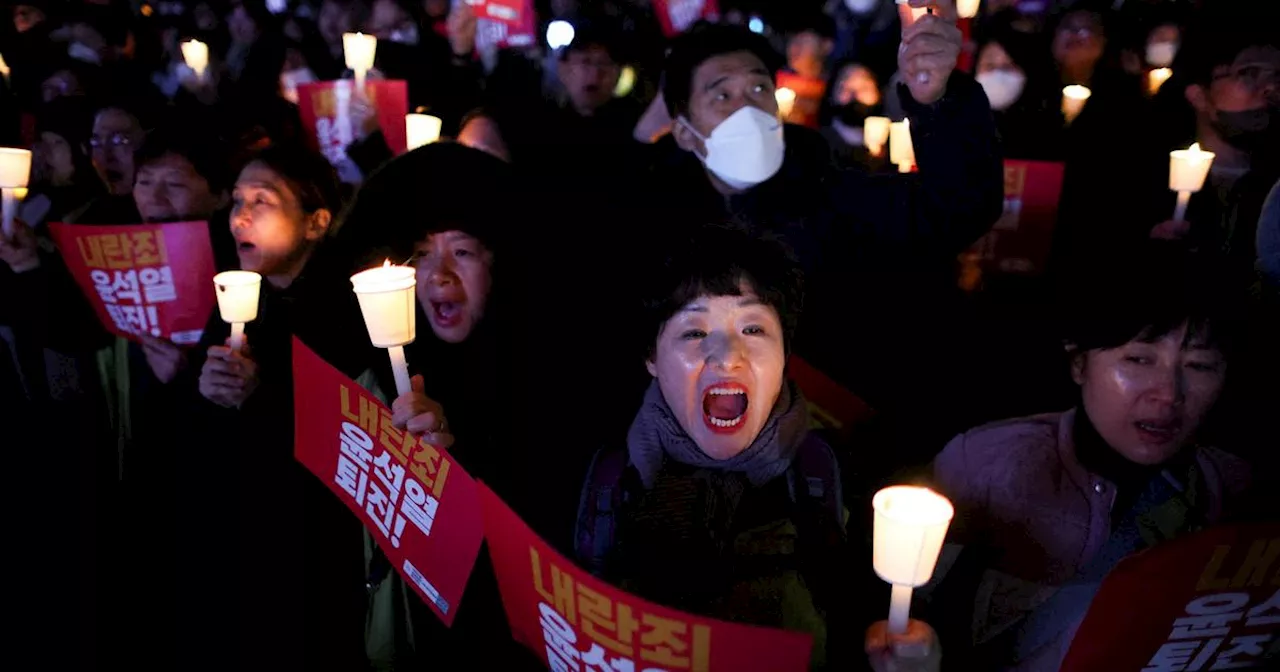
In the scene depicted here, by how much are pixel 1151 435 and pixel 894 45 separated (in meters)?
6.72

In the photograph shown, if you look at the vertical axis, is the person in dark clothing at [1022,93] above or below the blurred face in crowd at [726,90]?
above

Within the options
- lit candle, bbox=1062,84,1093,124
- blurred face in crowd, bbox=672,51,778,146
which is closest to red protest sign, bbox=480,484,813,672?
blurred face in crowd, bbox=672,51,778,146

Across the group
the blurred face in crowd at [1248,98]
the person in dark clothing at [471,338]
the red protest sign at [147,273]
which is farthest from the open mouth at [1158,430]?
the red protest sign at [147,273]

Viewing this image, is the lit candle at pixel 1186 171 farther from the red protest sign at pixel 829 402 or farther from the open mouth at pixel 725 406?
the open mouth at pixel 725 406

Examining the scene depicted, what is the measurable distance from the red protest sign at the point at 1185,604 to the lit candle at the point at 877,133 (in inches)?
177

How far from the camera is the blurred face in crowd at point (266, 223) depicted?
348 centimetres

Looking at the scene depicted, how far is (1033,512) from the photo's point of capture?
2219mm

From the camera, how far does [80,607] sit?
3998 millimetres

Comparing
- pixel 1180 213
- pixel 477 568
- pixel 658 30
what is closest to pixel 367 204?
pixel 477 568

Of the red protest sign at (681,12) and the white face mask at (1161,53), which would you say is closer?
the white face mask at (1161,53)

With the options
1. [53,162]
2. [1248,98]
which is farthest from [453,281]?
[53,162]

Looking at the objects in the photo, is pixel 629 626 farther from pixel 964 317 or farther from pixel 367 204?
pixel 964 317

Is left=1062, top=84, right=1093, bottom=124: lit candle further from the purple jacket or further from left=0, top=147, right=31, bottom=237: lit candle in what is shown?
left=0, top=147, right=31, bottom=237: lit candle

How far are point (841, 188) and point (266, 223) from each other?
2247mm
